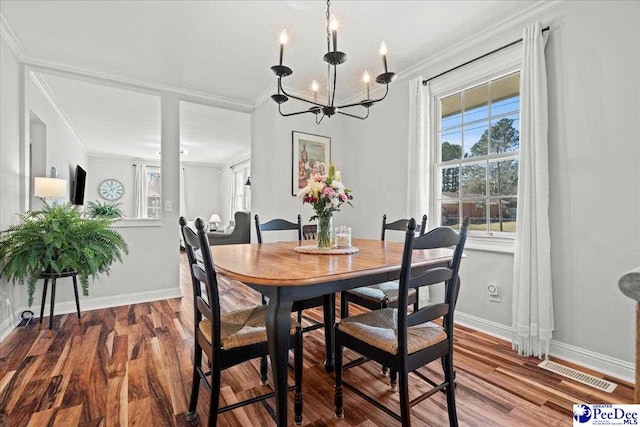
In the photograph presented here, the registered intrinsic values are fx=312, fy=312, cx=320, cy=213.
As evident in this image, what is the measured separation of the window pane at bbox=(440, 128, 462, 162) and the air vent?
1.78 meters

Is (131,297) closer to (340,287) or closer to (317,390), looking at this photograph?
(317,390)

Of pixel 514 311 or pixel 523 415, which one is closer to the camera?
pixel 523 415

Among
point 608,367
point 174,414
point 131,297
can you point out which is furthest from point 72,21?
point 608,367

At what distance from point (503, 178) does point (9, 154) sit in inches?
164

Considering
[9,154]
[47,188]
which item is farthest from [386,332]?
[47,188]

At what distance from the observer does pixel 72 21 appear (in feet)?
8.04

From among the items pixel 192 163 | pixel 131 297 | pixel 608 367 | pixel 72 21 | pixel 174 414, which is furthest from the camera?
pixel 192 163

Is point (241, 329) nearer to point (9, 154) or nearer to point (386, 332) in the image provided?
point (386, 332)

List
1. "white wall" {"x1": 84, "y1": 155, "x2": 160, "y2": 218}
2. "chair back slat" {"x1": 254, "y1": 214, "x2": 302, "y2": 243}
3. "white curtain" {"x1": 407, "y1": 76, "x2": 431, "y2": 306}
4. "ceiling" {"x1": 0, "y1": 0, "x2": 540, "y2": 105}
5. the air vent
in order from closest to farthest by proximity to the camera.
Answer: the air vent
"ceiling" {"x1": 0, "y1": 0, "x2": 540, "y2": 105}
"chair back slat" {"x1": 254, "y1": 214, "x2": 302, "y2": 243}
"white curtain" {"x1": 407, "y1": 76, "x2": 431, "y2": 306}
"white wall" {"x1": 84, "y1": 155, "x2": 160, "y2": 218}

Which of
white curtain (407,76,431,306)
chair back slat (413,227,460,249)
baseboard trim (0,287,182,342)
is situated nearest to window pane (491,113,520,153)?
white curtain (407,76,431,306)

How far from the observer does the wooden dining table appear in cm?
118

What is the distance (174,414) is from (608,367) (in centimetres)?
253

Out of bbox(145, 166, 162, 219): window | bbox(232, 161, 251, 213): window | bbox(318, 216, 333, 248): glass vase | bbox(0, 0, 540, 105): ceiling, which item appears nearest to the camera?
bbox(318, 216, 333, 248): glass vase

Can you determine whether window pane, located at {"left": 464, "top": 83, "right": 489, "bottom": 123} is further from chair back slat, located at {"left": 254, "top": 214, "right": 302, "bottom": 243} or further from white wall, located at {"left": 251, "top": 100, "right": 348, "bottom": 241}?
chair back slat, located at {"left": 254, "top": 214, "right": 302, "bottom": 243}
